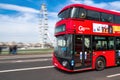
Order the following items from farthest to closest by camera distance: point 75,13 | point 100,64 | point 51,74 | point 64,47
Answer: point 100,64 → point 64,47 → point 75,13 → point 51,74

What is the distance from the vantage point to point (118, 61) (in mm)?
13508

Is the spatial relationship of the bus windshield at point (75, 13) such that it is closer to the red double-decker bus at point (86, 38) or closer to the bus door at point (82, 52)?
the red double-decker bus at point (86, 38)

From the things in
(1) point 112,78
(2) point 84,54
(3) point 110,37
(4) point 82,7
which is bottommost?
(1) point 112,78

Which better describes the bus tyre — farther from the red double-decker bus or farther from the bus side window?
the bus side window

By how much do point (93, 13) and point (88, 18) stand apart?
1.91ft

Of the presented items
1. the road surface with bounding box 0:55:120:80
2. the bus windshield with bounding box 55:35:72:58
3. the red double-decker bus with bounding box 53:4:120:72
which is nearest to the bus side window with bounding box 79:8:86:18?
the red double-decker bus with bounding box 53:4:120:72

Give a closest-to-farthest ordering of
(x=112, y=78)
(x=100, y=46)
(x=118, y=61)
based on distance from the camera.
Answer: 1. (x=112, y=78)
2. (x=100, y=46)
3. (x=118, y=61)

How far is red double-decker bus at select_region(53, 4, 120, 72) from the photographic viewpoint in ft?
36.0

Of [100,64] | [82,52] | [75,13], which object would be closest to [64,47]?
[82,52]

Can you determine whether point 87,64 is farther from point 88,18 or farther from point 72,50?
point 88,18

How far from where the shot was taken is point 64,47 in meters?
11.4

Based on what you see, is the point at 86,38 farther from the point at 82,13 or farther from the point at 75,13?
the point at 75,13

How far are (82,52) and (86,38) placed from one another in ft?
3.02

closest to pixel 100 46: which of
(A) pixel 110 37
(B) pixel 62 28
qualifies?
(A) pixel 110 37
